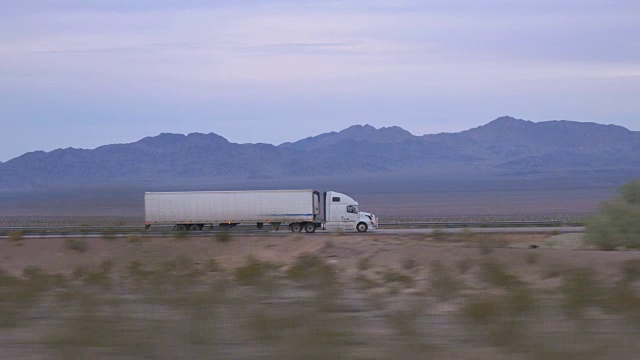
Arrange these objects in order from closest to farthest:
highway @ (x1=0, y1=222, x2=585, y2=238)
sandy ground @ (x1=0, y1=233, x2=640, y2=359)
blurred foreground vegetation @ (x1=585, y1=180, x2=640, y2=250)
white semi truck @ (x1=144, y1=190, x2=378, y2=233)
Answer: sandy ground @ (x1=0, y1=233, x2=640, y2=359), blurred foreground vegetation @ (x1=585, y1=180, x2=640, y2=250), highway @ (x1=0, y1=222, x2=585, y2=238), white semi truck @ (x1=144, y1=190, x2=378, y2=233)

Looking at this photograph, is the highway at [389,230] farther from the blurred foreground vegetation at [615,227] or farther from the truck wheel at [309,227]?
the blurred foreground vegetation at [615,227]

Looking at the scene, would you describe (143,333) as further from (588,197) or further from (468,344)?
(588,197)

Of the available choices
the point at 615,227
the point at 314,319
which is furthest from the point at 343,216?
the point at 314,319

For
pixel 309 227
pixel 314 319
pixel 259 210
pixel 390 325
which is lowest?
pixel 390 325

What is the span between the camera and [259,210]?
5100cm

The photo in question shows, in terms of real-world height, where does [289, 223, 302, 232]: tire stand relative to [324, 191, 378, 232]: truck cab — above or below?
below

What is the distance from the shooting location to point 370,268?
25.2 meters

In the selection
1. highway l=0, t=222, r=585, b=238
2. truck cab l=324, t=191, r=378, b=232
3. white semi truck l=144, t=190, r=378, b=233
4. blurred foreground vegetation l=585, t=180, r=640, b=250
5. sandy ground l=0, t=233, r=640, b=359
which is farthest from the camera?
white semi truck l=144, t=190, r=378, b=233

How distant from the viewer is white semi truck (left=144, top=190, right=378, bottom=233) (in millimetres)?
50312

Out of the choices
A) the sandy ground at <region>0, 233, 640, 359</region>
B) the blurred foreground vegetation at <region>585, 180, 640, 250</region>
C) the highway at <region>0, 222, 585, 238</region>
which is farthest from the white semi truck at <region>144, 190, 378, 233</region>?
the sandy ground at <region>0, 233, 640, 359</region>

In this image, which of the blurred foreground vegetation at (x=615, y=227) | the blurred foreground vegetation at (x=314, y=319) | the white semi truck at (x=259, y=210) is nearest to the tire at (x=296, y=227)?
the white semi truck at (x=259, y=210)

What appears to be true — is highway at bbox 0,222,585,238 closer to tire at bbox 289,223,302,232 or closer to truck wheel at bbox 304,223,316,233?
truck wheel at bbox 304,223,316,233

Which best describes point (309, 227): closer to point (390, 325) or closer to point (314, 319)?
point (390, 325)

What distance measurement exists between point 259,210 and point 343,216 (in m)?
4.94
